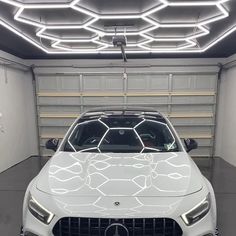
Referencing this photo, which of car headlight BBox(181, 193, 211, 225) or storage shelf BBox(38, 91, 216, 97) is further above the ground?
storage shelf BBox(38, 91, 216, 97)

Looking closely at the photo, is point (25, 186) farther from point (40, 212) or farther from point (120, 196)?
point (120, 196)

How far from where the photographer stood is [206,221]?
5.36 ft

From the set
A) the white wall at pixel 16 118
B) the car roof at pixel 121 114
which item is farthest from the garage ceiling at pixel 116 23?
the car roof at pixel 121 114

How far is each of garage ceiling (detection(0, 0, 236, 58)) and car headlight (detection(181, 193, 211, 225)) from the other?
204 cm

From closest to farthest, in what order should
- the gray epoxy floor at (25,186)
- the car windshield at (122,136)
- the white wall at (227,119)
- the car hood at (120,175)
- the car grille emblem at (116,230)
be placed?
the car grille emblem at (116,230), the car hood at (120,175), the car windshield at (122,136), the gray epoxy floor at (25,186), the white wall at (227,119)

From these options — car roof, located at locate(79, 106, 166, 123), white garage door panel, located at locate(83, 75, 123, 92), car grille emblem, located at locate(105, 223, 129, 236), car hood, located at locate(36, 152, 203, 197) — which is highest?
white garage door panel, located at locate(83, 75, 123, 92)

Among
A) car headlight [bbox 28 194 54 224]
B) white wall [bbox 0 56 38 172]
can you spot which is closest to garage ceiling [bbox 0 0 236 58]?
white wall [bbox 0 56 38 172]

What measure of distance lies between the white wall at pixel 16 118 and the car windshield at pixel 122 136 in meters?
3.06

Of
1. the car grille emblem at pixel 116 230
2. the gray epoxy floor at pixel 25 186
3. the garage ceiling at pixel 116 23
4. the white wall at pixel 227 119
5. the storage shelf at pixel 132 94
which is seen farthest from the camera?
the storage shelf at pixel 132 94

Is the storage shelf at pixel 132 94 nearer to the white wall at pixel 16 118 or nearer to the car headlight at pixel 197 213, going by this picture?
the white wall at pixel 16 118

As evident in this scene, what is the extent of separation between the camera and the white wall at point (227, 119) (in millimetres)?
5648

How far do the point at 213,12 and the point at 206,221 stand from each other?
2.62 meters

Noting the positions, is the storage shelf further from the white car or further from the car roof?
the white car

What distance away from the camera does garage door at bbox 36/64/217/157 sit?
6172mm
